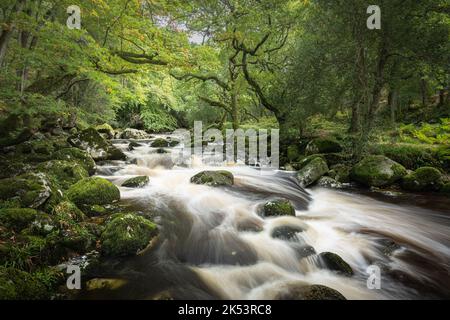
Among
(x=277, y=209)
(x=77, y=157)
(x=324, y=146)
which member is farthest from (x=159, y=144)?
(x=277, y=209)

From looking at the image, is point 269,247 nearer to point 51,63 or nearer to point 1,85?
point 51,63

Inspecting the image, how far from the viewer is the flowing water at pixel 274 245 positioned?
13.1 feet

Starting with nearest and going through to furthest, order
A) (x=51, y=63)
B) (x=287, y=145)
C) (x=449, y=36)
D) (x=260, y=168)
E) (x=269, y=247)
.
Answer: (x=269, y=247) → (x=51, y=63) → (x=449, y=36) → (x=260, y=168) → (x=287, y=145)

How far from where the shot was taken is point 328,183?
971 centimetres

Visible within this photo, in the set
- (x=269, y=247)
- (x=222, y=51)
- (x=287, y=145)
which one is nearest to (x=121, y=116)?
(x=222, y=51)

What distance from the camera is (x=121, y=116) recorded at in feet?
90.0

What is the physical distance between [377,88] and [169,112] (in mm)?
24947

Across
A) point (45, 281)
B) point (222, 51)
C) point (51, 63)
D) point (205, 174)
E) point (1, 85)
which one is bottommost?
point (45, 281)

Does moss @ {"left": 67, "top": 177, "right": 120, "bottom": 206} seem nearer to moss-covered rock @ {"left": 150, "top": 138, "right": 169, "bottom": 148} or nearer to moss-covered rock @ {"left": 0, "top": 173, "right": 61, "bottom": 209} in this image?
moss-covered rock @ {"left": 0, "top": 173, "right": 61, "bottom": 209}

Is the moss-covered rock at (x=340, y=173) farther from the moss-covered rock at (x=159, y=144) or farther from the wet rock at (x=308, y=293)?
the moss-covered rock at (x=159, y=144)

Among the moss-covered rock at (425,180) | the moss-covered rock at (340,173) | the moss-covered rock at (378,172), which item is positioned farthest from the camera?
the moss-covered rock at (340,173)

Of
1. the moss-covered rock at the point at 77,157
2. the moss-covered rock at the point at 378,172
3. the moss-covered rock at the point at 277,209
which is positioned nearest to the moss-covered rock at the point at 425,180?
the moss-covered rock at the point at 378,172

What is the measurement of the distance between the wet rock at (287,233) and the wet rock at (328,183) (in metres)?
4.55
